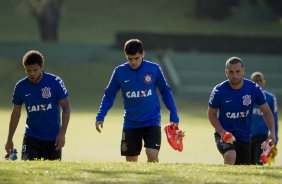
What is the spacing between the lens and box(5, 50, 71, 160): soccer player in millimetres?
13906

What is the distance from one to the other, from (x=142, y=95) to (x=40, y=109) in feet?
4.42

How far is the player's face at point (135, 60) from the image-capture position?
14.2 metres

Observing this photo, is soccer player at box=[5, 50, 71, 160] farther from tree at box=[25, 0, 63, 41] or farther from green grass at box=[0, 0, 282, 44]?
green grass at box=[0, 0, 282, 44]

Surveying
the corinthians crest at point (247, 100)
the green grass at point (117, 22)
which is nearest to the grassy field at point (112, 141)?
the corinthians crest at point (247, 100)

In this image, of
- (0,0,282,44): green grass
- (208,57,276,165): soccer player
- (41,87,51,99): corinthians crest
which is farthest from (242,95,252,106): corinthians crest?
(0,0,282,44): green grass

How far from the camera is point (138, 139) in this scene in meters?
14.6

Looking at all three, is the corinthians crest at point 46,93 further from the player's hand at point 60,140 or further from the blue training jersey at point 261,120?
the blue training jersey at point 261,120

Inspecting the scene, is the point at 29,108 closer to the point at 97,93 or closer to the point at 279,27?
the point at 97,93

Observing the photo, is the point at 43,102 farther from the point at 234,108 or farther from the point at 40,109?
the point at 234,108

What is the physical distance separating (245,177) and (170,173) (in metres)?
0.79

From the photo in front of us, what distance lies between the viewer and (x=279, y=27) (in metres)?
62.0

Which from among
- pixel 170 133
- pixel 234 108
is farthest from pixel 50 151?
pixel 234 108

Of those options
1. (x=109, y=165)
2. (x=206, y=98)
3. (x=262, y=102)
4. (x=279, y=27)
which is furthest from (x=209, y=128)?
(x=279, y=27)

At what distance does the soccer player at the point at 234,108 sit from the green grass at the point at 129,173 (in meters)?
1.64
